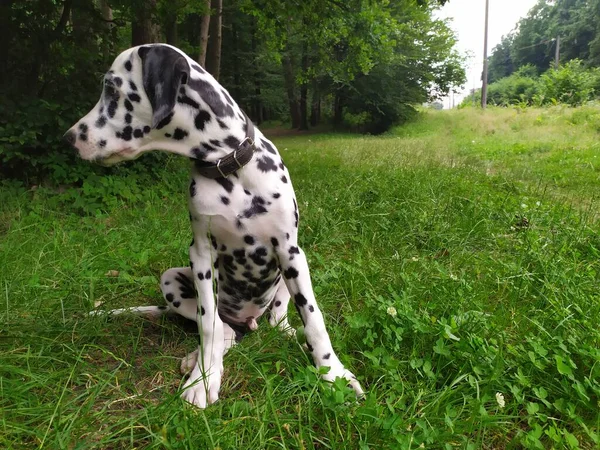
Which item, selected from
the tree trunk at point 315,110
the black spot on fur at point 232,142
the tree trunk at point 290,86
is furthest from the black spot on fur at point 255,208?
the tree trunk at point 315,110

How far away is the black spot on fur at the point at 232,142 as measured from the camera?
1813 mm

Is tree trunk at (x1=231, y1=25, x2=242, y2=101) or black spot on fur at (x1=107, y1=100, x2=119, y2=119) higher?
tree trunk at (x1=231, y1=25, x2=242, y2=101)

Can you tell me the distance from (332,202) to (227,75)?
18.6 m

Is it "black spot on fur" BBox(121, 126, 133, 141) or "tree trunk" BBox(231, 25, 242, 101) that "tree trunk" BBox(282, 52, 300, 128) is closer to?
"tree trunk" BBox(231, 25, 242, 101)

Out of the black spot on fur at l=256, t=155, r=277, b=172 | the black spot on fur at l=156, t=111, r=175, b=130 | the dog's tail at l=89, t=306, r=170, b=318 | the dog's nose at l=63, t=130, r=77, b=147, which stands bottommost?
the dog's tail at l=89, t=306, r=170, b=318

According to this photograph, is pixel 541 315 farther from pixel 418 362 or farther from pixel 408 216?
pixel 408 216

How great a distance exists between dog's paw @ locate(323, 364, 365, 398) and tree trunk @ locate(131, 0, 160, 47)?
567cm

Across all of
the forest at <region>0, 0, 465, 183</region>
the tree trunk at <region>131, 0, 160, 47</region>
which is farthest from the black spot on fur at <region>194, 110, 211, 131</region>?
the tree trunk at <region>131, 0, 160, 47</region>

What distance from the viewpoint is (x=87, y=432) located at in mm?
1536

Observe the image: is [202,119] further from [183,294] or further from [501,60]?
[501,60]

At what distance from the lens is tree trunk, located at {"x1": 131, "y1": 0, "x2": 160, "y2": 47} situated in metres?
5.73

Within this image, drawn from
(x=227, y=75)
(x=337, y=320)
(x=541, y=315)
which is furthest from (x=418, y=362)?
(x=227, y=75)

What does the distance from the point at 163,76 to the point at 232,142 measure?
0.38 meters

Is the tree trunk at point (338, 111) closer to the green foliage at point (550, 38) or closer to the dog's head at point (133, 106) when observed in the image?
the dog's head at point (133, 106)
